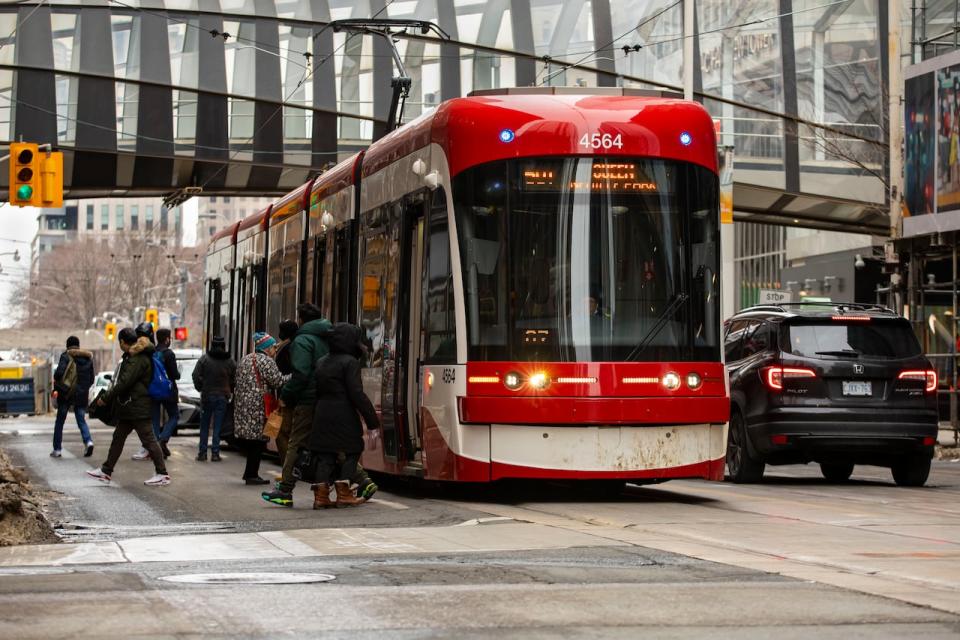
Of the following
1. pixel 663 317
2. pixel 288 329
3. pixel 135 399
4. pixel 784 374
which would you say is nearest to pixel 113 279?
pixel 135 399

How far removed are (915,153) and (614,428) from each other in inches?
639

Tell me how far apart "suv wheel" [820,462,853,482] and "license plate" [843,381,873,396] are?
2351 mm

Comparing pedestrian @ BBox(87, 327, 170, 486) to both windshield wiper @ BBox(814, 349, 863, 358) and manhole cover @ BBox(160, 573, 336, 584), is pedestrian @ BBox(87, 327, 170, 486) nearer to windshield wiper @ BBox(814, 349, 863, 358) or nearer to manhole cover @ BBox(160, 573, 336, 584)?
windshield wiper @ BBox(814, 349, 863, 358)

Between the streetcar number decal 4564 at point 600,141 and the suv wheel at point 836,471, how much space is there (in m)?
6.72

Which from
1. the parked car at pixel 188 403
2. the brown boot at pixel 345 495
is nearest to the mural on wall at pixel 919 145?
the parked car at pixel 188 403

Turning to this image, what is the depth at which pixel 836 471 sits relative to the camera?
63.7 feet

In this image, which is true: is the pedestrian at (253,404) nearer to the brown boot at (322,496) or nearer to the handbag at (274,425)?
the handbag at (274,425)

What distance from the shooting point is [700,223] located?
1366 cm

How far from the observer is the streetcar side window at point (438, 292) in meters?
13.5

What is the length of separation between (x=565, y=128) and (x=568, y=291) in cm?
136

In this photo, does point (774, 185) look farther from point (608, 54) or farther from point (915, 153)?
point (915, 153)

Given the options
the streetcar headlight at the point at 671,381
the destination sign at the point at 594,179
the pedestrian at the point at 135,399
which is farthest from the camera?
the pedestrian at the point at 135,399

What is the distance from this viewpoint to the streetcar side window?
13477 mm

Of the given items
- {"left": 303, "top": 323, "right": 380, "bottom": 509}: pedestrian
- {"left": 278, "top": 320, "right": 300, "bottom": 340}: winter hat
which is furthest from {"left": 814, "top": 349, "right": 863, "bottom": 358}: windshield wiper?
{"left": 303, "top": 323, "right": 380, "bottom": 509}: pedestrian
